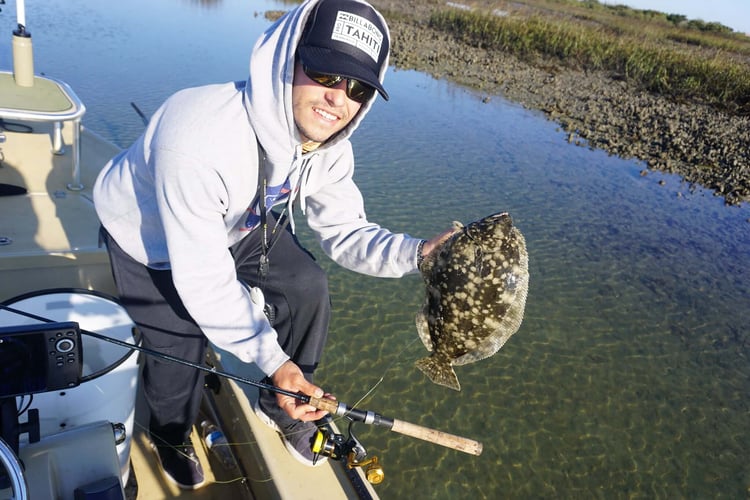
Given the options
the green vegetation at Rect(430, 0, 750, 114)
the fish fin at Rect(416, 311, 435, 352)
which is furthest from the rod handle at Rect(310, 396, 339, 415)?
the green vegetation at Rect(430, 0, 750, 114)

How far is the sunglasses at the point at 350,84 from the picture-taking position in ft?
7.22

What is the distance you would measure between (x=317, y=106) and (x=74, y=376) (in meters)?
1.44

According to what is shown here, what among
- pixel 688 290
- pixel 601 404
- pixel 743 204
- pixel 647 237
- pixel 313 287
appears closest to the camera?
pixel 313 287

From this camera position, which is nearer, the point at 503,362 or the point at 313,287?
the point at 313,287

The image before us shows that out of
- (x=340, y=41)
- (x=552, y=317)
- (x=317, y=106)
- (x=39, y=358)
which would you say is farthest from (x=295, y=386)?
(x=552, y=317)

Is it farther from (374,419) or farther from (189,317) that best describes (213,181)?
(374,419)

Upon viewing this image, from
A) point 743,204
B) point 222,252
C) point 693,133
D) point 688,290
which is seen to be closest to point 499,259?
point 222,252

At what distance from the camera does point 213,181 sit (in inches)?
86.9

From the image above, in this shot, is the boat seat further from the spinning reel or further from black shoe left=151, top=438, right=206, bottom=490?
the spinning reel

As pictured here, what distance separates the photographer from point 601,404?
5.24 m

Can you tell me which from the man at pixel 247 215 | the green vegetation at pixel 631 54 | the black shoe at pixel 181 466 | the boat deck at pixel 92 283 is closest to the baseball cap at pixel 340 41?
the man at pixel 247 215

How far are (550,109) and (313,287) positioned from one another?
589 inches

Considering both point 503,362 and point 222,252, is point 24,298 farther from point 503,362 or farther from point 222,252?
point 503,362

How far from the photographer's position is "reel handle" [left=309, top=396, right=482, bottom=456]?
2250 mm
